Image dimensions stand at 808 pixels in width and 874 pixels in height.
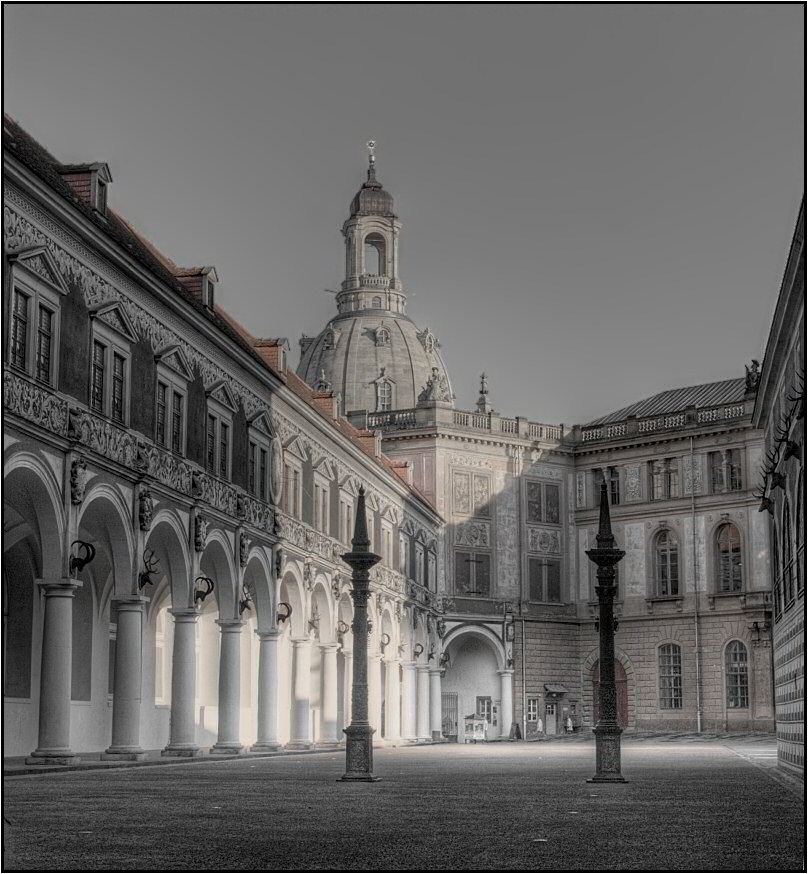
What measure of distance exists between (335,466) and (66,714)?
2422 centimetres

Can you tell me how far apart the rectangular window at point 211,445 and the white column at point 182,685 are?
429 cm

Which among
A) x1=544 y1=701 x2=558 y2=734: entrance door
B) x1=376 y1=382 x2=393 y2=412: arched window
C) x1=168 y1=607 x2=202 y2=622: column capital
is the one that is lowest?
x1=544 y1=701 x2=558 y2=734: entrance door

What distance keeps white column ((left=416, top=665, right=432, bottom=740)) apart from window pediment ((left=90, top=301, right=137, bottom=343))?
34278mm

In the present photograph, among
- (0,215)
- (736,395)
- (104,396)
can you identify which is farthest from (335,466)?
(736,395)

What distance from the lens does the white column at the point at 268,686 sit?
41250mm

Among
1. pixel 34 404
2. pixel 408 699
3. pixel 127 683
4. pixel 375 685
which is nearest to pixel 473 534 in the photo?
pixel 408 699

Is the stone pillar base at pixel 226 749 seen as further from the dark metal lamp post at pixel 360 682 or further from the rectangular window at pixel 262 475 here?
the dark metal lamp post at pixel 360 682

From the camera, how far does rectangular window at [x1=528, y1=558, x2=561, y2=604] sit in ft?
255

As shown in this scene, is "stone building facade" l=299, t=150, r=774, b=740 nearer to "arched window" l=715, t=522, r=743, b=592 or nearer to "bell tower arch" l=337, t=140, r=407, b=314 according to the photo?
"arched window" l=715, t=522, r=743, b=592

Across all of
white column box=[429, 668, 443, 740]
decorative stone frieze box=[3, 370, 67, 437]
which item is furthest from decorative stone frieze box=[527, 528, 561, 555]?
decorative stone frieze box=[3, 370, 67, 437]

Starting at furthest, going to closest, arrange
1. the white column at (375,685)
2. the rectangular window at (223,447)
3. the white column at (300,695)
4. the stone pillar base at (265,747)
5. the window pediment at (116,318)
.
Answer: the white column at (375,685) < the white column at (300,695) < the stone pillar base at (265,747) < the rectangular window at (223,447) < the window pediment at (116,318)

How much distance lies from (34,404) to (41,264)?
2.74 metres

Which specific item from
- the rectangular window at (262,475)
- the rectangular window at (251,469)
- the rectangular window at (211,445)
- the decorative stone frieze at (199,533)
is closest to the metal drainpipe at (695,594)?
the rectangular window at (262,475)

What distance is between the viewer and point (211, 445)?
3762 centimetres
